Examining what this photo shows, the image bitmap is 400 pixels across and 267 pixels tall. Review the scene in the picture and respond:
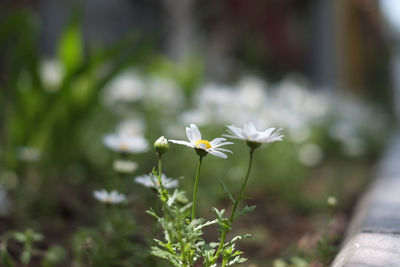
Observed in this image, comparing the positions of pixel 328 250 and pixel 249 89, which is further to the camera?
pixel 249 89

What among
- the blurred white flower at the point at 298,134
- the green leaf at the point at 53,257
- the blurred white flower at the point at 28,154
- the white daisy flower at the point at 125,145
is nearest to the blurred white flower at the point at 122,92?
the blurred white flower at the point at 28,154

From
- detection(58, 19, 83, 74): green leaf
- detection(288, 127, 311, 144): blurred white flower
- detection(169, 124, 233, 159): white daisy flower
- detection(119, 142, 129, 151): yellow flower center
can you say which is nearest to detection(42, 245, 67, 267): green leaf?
detection(119, 142, 129, 151): yellow flower center

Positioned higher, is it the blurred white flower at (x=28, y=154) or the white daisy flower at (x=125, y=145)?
the white daisy flower at (x=125, y=145)

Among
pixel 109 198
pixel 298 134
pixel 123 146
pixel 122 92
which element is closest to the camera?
pixel 109 198

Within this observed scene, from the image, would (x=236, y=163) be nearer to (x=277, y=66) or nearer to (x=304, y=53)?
(x=277, y=66)

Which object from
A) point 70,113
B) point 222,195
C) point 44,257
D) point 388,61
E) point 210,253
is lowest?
point 388,61

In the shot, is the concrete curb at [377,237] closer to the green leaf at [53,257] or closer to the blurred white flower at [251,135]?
the blurred white flower at [251,135]

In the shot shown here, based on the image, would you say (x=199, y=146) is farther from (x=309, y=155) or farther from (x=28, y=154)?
(x=309, y=155)

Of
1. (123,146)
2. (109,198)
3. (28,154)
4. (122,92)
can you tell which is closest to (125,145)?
(123,146)

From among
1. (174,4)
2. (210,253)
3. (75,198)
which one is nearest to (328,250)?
(210,253)
